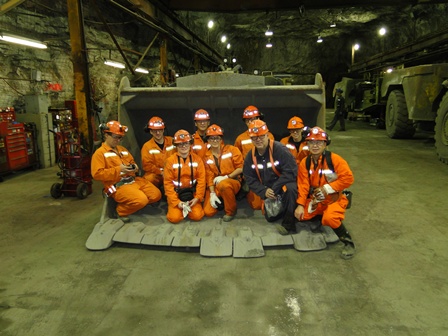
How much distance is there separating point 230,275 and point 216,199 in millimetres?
1096

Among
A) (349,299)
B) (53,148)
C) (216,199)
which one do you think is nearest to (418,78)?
(216,199)

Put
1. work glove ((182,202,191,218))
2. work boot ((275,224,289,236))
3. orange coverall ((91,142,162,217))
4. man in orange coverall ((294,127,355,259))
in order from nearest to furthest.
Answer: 1. man in orange coverall ((294,127,355,259))
2. work boot ((275,224,289,236))
3. work glove ((182,202,191,218))
4. orange coverall ((91,142,162,217))

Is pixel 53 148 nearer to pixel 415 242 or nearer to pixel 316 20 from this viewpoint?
pixel 415 242

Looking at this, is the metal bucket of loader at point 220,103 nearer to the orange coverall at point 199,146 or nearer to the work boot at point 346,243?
the orange coverall at point 199,146

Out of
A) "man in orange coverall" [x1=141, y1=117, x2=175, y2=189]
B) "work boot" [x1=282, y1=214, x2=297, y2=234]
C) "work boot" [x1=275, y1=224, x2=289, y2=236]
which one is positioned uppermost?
"man in orange coverall" [x1=141, y1=117, x2=175, y2=189]

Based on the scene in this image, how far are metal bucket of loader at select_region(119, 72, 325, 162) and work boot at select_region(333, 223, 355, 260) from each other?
4.92 ft

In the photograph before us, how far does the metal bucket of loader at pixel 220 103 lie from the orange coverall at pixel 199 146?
1.71 ft

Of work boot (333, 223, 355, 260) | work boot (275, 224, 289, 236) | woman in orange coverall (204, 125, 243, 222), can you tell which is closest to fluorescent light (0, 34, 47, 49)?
woman in orange coverall (204, 125, 243, 222)

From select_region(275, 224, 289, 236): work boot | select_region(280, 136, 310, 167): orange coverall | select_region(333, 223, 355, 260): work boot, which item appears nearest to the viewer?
select_region(333, 223, 355, 260): work boot

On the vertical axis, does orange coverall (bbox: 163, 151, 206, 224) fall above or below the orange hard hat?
below

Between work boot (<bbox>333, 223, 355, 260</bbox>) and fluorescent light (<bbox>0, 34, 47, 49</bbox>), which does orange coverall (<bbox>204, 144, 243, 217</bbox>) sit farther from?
fluorescent light (<bbox>0, 34, 47, 49</bbox>)

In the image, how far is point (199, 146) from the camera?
172 inches

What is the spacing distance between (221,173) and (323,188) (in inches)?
50.8

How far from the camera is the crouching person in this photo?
11.3 feet
